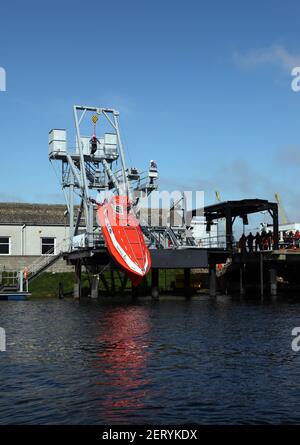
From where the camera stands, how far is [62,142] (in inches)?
2287

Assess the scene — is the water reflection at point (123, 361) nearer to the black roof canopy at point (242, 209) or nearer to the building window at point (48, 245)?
the black roof canopy at point (242, 209)

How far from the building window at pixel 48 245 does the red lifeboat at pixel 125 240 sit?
63.0ft

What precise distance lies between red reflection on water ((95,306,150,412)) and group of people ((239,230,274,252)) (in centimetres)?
2090

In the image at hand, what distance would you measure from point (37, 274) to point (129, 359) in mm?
39027

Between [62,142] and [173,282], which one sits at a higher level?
[62,142]

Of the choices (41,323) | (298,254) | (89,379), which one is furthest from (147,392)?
(298,254)

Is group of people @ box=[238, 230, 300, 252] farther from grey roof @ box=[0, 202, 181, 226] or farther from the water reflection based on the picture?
the water reflection

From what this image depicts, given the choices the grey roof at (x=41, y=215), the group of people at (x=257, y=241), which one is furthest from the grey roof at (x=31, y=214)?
the group of people at (x=257, y=241)

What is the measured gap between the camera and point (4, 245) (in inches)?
2576

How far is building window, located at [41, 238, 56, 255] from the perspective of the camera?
6696cm

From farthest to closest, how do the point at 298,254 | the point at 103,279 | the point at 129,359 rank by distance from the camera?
the point at 103,279 < the point at 298,254 < the point at 129,359

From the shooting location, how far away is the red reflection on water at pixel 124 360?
14.9m
